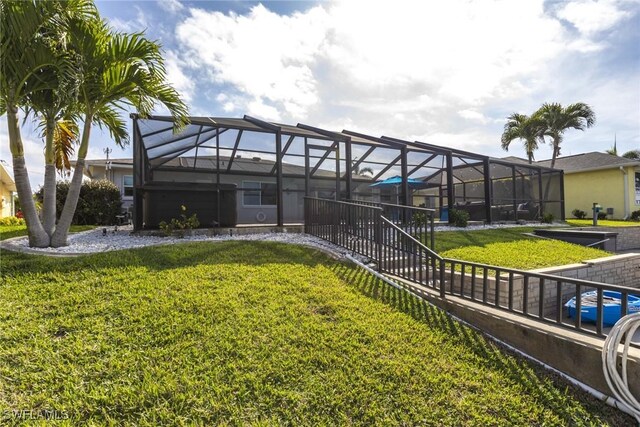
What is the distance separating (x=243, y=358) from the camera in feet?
7.91

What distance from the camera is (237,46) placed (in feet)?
21.5

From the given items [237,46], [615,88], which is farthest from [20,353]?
[615,88]

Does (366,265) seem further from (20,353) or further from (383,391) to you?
(20,353)

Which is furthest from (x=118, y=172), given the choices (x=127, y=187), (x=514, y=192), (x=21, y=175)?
(x=514, y=192)

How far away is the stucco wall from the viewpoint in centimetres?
1728

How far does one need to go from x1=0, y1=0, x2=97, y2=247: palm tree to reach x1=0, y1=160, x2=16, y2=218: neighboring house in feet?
47.0

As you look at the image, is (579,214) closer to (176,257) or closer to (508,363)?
(508,363)

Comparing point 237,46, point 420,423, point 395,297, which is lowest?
point 420,423

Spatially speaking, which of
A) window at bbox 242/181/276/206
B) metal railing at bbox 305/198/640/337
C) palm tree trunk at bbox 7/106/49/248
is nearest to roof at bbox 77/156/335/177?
window at bbox 242/181/276/206

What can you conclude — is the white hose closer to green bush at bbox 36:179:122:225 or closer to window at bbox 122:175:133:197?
green bush at bbox 36:179:122:225

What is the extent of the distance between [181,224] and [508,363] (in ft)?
21.4

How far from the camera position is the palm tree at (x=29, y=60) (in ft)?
13.0

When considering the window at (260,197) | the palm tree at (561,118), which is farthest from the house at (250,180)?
the palm tree at (561,118)

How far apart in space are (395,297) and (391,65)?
6.29 m
